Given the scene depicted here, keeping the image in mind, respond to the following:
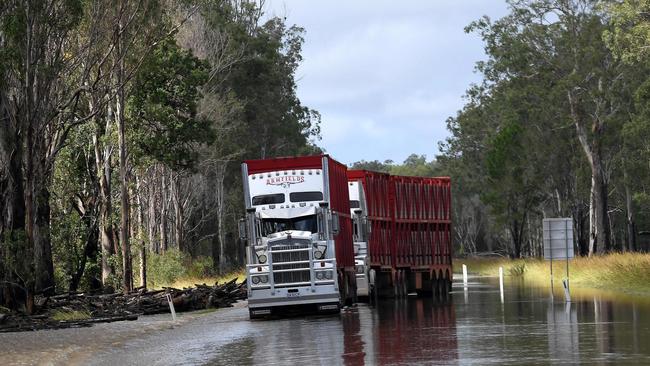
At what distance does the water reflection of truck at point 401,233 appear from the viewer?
4112cm

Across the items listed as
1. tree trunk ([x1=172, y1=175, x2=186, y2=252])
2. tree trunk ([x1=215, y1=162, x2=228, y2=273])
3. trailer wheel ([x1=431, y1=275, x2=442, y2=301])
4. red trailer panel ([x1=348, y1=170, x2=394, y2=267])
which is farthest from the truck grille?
tree trunk ([x1=215, y1=162, x2=228, y2=273])

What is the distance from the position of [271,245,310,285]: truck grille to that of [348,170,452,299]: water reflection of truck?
6.64 m

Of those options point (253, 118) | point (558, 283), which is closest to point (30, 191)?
point (558, 283)

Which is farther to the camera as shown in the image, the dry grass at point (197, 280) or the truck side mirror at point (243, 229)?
the dry grass at point (197, 280)

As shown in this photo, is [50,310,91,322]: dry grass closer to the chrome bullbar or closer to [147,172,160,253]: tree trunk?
the chrome bullbar

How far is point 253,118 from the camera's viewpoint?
93.5 meters

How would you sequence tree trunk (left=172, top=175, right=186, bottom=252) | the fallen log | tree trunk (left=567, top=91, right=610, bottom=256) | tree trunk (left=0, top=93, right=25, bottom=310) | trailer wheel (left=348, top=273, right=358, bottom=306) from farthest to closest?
tree trunk (left=567, top=91, right=610, bottom=256) < tree trunk (left=172, top=175, right=186, bottom=252) < trailer wheel (left=348, top=273, right=358, bottom=306) < tree trunk (left=0, top=93, right=25, bottom=310) < the fallen log

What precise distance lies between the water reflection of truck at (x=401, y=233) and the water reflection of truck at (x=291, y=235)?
6.33 meters

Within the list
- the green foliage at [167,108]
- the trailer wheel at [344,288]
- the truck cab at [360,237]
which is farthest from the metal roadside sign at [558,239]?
the green foliage at [167,108]

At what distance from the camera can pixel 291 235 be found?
33688 millimetres

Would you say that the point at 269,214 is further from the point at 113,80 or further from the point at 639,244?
the point at 639,244

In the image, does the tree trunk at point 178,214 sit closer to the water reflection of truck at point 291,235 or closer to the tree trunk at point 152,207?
the tree trunk at point 152,207

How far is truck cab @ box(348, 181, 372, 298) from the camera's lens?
4022 centimetres

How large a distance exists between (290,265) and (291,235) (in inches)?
30.2
